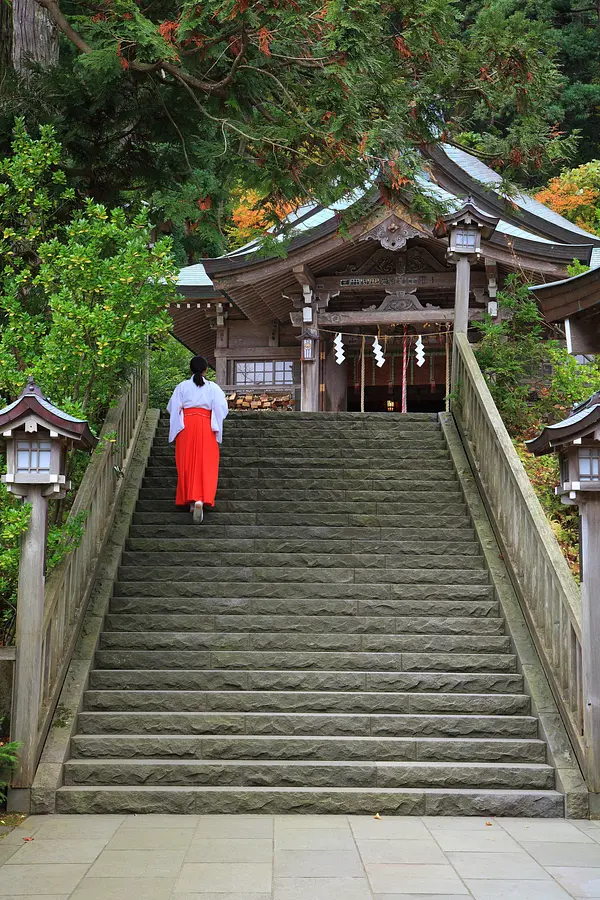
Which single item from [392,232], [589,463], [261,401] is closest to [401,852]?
[589,463]

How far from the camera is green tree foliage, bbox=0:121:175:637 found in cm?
711

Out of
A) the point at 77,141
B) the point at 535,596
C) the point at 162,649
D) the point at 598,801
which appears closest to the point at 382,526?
the point at 535,596

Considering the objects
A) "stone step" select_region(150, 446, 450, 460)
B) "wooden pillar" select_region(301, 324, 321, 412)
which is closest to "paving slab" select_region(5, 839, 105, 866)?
"stone step" select_region(150, 446, 450, 460)

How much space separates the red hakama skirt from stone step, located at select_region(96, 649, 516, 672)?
7.16ft

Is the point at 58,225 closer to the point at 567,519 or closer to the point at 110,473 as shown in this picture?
the point at 110,473

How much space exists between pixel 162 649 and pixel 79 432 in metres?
2.15

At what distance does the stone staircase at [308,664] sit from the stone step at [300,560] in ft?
0.06

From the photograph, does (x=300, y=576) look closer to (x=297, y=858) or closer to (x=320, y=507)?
(x=320, y=507)

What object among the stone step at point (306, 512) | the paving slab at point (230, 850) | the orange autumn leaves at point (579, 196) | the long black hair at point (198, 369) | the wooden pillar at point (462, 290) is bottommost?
the paving slab at point (230, 850)

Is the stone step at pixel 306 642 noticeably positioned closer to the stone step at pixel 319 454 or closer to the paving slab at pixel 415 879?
the paving slab at pixel 415 879

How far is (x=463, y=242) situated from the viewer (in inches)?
482

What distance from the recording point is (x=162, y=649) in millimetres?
7348

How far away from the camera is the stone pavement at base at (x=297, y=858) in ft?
14.1

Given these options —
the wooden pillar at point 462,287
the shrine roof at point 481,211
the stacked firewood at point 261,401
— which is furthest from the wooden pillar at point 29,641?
the stacked firewood at point 261,401
